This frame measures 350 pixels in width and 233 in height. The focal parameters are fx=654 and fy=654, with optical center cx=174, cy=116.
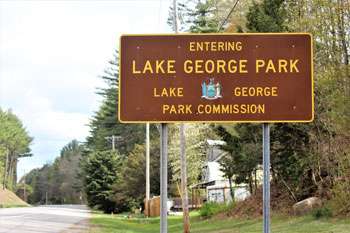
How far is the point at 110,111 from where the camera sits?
9019cm

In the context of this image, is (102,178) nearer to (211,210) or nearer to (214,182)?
(214,182)

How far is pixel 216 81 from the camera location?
9.65 m

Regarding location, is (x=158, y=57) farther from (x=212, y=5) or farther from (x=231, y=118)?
(x=212, y=5)

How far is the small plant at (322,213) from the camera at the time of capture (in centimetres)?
2278

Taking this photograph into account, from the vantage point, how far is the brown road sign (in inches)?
380

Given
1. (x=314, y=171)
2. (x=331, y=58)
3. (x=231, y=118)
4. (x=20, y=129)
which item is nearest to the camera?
(x=231, y=118)

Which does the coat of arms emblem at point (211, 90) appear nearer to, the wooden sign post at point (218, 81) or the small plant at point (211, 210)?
the wooden sign post at point (218, 81)

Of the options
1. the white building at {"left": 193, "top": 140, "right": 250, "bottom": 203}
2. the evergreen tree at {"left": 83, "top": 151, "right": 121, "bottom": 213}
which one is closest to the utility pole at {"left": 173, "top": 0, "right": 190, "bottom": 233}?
the white building at {"left": 193, "top": 140, "right": 250, "bottom": 203}

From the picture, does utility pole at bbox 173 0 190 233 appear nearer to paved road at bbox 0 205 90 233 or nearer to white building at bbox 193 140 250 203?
paved road at bbox 0 205 90 233

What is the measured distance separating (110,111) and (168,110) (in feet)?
266

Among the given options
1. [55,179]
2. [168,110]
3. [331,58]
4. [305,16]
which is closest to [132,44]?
[168,110]

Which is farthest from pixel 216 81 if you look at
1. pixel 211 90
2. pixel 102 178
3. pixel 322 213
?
pixel 102 178

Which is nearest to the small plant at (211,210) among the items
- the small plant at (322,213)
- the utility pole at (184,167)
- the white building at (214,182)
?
the utility pole at (184,167)

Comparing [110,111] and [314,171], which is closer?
[314,171]
